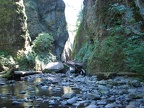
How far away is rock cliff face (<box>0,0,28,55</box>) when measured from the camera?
16.2 metres

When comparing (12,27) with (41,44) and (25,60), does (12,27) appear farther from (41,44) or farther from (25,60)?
(41,44)

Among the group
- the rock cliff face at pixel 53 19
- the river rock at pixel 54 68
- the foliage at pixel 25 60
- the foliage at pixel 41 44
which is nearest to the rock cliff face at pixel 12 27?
the foliage at pixel 25 60

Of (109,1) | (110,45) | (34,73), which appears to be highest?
(109,1)

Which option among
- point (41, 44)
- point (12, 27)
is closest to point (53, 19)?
point (41, 44)

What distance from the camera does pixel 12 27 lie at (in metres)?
16.6

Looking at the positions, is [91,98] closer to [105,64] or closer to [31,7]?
[105,64]

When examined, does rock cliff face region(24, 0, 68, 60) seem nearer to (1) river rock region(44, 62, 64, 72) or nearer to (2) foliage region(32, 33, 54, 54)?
(2) foliage region(32, 33, 54, 54)

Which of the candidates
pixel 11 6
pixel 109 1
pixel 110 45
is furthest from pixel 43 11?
pixel 110 45

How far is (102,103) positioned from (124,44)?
6.31 m

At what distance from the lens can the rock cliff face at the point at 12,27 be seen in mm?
16250

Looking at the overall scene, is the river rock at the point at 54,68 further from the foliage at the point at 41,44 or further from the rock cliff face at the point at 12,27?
the foliage at the point at 41,44

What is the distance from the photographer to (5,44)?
53.3 ft

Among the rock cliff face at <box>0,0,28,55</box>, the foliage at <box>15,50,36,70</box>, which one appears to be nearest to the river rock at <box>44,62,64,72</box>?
the foliage at <box>15,50,36,70</box>

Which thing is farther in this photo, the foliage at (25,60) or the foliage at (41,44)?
the foliage at (41,44)
